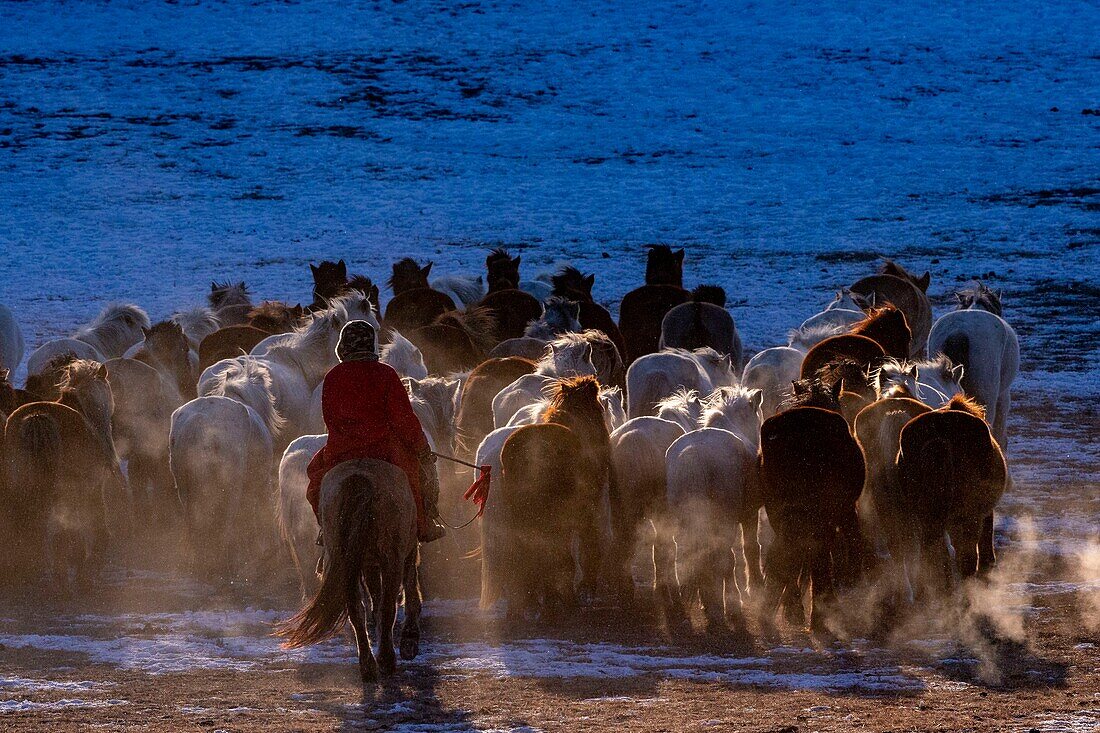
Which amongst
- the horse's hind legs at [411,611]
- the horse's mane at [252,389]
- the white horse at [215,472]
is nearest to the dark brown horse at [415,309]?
the horse's mane at [252,389]

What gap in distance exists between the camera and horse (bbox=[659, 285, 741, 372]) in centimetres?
1248

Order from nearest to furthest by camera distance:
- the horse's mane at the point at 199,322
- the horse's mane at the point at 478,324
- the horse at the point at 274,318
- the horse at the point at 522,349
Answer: the horse at the point at 522,349, the horse's mane at the point at 478,324, the horse at the point at 274,318, the horse's mane at the point at 199,322

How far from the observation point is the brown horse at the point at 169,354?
440 inches

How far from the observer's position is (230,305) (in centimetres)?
1532

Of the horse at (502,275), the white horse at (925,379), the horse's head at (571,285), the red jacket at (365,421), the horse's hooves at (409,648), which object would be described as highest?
the horse at (502,275)

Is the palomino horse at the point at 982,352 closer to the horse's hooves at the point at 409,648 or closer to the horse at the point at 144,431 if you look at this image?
the horse's hooves at the point at 409,648

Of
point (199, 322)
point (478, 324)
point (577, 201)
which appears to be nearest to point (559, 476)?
point (478, 324)

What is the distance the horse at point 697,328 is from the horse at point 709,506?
471cm

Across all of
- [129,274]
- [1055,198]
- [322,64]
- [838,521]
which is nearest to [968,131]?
[1055,198]

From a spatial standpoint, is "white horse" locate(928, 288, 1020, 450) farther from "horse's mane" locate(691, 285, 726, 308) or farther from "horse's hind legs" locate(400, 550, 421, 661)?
"horse's hind legs" locate(400, 550, 421, 661)

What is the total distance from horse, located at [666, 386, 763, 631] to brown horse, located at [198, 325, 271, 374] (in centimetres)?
563

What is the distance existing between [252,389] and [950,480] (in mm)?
4957

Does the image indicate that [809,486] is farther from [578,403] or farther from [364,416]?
[364,416]

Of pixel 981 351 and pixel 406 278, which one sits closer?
pixel 981 351
